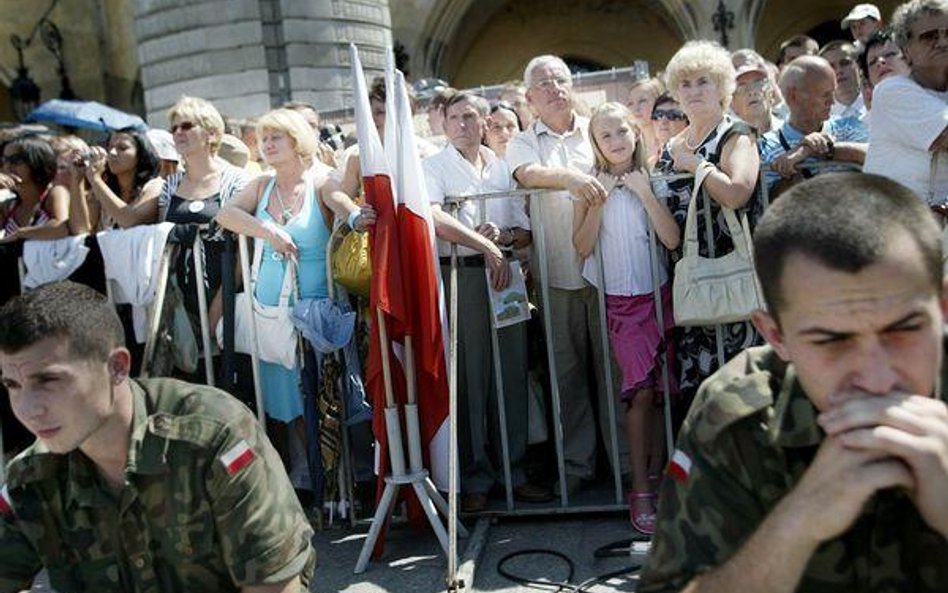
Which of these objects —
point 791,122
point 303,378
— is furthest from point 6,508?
point 791,122

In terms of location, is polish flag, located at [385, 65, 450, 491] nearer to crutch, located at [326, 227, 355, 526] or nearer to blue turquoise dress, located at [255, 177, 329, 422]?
crutch, located at [326, 227, 355, 526]

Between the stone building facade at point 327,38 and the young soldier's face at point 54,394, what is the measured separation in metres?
14.7

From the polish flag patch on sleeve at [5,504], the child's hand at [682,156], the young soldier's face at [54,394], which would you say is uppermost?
the child's hand at [682,156]

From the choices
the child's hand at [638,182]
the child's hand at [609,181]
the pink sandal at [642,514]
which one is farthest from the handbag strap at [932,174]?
the pink sandal at [642,514]

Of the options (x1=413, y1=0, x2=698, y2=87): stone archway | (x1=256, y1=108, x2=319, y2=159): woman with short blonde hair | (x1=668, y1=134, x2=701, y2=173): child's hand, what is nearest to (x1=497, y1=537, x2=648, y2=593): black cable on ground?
(x1=668, y1=134, x2=701, y2=173): child's hand

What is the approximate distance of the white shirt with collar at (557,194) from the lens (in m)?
4.98

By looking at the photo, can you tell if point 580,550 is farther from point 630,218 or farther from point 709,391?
point 709,391

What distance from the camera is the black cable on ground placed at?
4.03m

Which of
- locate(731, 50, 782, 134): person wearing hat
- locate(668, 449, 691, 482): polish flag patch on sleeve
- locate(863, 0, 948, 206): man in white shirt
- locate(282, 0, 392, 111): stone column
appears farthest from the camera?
locate(282, 0, 392, 111): stone column

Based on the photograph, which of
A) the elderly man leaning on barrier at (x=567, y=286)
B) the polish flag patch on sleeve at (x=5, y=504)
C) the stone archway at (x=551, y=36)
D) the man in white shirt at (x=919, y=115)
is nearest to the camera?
the polish flag patch on sleeve at (x=5, y=504)

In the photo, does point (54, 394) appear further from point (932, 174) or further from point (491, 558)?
point (932, 174)

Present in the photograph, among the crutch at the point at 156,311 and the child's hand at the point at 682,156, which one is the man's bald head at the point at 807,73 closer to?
the child's hand at the point at 682,156

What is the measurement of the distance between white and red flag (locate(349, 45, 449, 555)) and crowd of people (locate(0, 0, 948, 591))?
0.16m

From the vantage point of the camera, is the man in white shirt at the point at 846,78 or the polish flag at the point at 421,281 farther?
the man in white shirt at the point at 846,78
